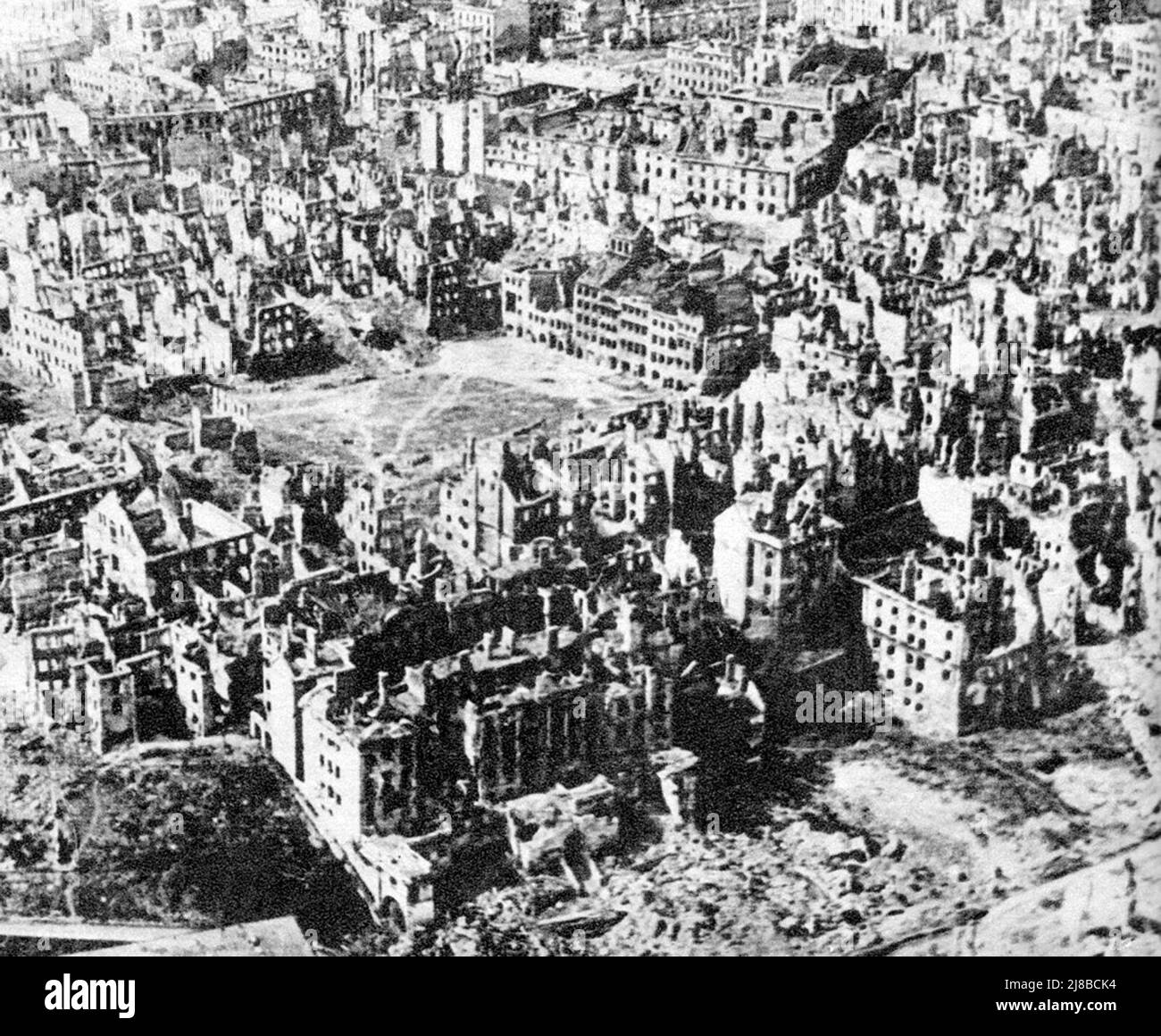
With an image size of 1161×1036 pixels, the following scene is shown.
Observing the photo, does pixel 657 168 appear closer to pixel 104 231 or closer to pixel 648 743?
pixel 104 231

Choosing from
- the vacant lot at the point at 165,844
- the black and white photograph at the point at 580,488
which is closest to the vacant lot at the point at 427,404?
the black and white photograph at the point at 580,488

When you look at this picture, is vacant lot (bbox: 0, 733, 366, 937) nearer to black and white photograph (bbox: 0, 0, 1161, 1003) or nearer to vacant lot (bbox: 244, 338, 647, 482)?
black and white photograph (bbox: 0, 0, 1161, 1003)

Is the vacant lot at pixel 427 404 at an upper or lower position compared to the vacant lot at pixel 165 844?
upper

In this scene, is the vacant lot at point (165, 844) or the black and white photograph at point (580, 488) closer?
the vacant lot at point (165, 844)

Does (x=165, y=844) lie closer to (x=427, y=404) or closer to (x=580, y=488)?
(x=580, y=488)

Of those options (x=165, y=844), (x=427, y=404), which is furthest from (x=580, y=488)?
(x=165, y=844)

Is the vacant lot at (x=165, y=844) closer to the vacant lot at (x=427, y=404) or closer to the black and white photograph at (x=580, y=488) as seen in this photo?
the black and white photograph at (x=580, y=488)

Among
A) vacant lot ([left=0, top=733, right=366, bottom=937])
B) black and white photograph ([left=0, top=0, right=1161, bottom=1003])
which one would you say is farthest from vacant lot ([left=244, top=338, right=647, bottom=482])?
vacant lot ([left=0, top=733, right=366, bottom=937])
